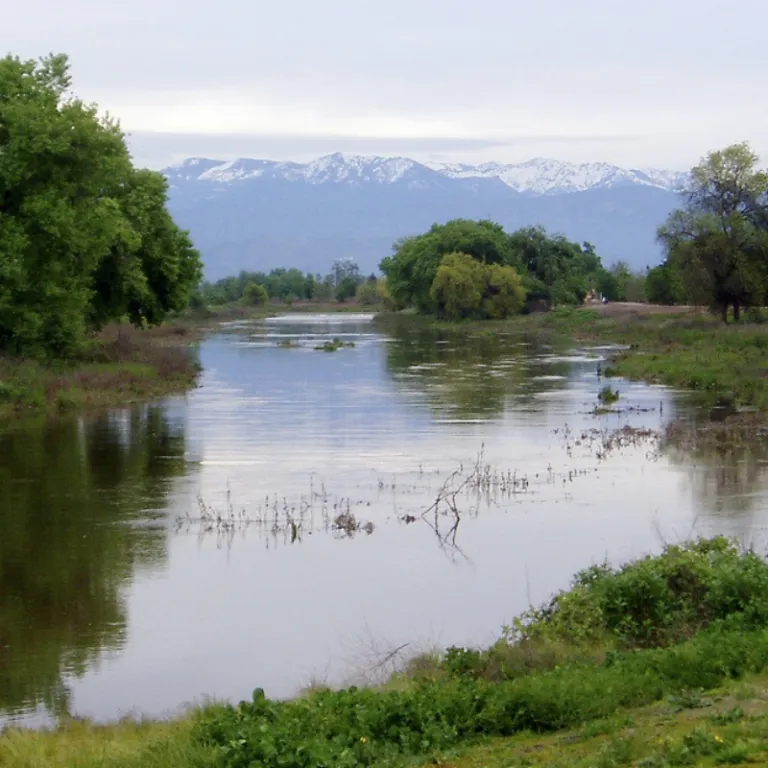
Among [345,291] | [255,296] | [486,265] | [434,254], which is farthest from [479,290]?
[345,291]

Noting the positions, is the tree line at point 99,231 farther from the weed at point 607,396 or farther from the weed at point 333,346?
the weed at point 607,396

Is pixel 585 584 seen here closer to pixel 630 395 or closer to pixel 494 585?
pixel 494 585

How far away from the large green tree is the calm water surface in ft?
79.4

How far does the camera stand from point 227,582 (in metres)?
18.6

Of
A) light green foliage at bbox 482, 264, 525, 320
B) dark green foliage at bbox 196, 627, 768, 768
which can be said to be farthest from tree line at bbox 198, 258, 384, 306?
dark green foliage at bbox 196, 627, 768, 768

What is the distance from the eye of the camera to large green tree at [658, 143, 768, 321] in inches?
2461

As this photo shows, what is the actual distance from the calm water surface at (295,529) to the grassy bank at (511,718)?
2372mm

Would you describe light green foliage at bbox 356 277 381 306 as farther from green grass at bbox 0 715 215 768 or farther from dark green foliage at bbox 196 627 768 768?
dark green foliage at bbox 196 627 768 768

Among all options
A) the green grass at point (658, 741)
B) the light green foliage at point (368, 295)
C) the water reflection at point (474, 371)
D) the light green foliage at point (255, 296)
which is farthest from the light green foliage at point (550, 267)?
the green grass at point (658, 741)

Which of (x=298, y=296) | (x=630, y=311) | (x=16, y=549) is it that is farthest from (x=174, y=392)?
(x=298, y=296)

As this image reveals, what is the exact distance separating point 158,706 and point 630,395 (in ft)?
105

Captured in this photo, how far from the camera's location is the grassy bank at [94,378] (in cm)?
3859

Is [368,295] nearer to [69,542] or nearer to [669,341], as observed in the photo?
[669,341]

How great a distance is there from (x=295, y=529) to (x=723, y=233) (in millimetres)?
46264
